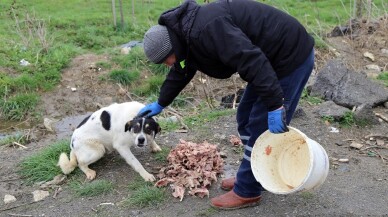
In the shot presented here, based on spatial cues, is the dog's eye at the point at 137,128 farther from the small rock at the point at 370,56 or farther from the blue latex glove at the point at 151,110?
the small rock at the point at 370,56

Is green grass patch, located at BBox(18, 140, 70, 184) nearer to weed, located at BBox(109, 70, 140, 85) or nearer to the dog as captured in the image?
the dog

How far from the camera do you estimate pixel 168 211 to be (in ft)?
14.1

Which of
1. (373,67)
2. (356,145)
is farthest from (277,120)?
(373,67)

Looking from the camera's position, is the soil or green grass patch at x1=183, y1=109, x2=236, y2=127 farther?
green grass patch at x1=183, y1=109, x2=236, y2=127

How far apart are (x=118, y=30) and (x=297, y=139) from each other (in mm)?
7278

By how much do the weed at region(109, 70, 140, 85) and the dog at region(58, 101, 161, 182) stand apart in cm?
327

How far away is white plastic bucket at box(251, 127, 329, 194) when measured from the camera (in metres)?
3.71

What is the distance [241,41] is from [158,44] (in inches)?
24.4

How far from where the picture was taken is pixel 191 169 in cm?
483

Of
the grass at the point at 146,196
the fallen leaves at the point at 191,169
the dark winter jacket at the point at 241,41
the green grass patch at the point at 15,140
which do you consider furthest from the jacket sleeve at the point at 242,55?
the green grass patch at the point at 15,140

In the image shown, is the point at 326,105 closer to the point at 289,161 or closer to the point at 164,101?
the point at 289,161

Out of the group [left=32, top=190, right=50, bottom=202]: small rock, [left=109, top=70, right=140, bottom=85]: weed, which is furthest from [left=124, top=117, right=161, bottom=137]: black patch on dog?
[left=109, top=70, right=140, bottom=85]: weed

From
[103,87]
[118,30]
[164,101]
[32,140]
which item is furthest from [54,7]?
[164,101]

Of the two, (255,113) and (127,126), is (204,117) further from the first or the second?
(255,113)
